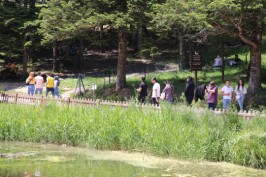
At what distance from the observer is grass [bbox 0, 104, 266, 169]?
12.7 metres

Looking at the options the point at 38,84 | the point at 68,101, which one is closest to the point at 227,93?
the point at 68,101

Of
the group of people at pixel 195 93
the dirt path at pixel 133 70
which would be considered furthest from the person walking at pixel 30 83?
the group of people at pixel 195 93

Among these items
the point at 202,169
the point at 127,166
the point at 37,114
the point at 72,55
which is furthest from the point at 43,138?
the point at 72,55

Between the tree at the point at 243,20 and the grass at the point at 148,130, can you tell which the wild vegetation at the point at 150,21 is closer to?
the tree at the point at 243,20

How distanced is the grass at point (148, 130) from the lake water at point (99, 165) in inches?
14.3

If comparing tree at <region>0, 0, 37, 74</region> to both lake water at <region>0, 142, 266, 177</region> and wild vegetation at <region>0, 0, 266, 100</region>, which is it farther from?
lake water at <region>0, 142, 266, 177</region>

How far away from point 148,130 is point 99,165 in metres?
2.18

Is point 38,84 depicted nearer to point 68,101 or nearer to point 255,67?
point 68,101

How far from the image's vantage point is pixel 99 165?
12.3 m

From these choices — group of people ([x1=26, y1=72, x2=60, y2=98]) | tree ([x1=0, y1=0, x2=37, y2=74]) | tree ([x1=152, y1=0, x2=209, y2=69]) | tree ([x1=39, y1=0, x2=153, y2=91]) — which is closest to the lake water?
tree ([x1=152, y1=0, x2=209, y2=69])

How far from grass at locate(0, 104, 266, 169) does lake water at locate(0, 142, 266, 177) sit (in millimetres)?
364

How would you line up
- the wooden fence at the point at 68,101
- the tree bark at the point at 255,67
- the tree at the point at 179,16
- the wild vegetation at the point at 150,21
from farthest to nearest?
the tree bark at the point at 255,67 → the wild vegetation at the point at 150,21 → the tree at the point at 179,16 → the wooden fence at the point at 68,101

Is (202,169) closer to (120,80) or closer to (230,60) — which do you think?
(120,80)

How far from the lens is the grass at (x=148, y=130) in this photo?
1269cm
